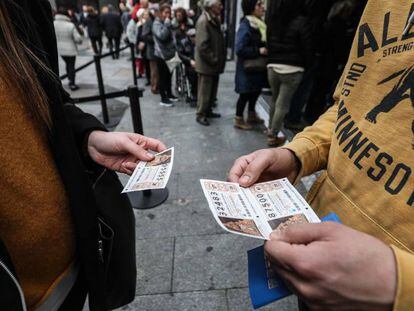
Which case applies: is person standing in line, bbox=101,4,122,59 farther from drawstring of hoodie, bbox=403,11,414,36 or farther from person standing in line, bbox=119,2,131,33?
drawstring of hoodie, bbox=403,11,414,36

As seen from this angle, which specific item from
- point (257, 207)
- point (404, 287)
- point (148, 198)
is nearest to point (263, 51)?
point (148, 198)

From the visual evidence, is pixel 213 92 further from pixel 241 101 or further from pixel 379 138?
pixel 379 138

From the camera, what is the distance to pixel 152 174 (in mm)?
1189

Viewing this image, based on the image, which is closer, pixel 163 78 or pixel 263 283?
pixel 263 283

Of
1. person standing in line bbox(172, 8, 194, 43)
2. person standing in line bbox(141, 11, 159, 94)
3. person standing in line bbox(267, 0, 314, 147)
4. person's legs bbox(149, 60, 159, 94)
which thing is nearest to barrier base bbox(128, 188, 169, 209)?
person standing in line bbox(267, 0, 314, 147)

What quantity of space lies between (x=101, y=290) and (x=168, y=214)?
1.91m

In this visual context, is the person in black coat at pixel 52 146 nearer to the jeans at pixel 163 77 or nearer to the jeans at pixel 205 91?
the jeans at pixel 205 91

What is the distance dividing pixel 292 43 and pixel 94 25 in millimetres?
10138

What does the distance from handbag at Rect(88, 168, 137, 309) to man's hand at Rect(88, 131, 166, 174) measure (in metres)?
0.05

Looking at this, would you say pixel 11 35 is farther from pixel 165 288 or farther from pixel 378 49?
pixel 165 288

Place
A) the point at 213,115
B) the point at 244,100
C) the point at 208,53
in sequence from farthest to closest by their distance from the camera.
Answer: the point at 213,115 < the point at 244,100 < the point at 208,53

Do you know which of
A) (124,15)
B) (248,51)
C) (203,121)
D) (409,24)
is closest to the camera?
(409,24)

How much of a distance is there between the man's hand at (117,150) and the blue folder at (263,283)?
24.1 inches

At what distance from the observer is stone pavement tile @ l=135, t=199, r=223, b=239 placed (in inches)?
108
